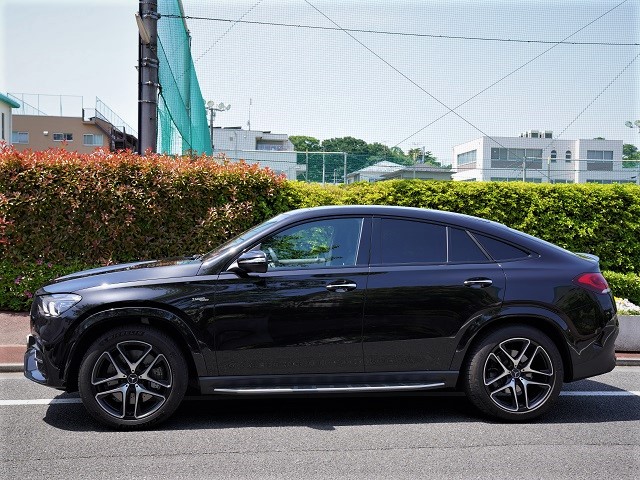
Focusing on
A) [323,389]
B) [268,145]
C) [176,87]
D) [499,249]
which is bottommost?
[323,389]

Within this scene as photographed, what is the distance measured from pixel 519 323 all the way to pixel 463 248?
0.70m

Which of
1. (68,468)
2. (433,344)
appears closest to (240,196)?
(433,344)

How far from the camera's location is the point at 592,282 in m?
5.38

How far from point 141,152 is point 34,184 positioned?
2.14 m

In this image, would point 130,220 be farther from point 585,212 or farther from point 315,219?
point 585,212

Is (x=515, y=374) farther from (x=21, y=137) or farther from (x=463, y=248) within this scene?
(x=21, y=137)

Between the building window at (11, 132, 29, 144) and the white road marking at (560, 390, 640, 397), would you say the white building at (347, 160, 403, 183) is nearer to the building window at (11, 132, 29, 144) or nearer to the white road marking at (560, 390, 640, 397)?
the white road marking at (560, 390, 640, 397)

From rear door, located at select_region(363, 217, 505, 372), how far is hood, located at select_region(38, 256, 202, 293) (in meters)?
1.37

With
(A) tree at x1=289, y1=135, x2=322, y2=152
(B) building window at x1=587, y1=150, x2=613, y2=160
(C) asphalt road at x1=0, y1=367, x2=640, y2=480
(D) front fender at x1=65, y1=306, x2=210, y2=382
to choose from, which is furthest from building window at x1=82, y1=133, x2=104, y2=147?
(D) front fender at x1=65, y1=306, x2=210, y2=382

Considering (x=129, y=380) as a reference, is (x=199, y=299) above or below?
above

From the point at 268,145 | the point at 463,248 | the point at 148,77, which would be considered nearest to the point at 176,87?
the point at 148,77

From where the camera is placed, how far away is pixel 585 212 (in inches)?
409

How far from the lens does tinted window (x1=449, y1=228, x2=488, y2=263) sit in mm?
5375

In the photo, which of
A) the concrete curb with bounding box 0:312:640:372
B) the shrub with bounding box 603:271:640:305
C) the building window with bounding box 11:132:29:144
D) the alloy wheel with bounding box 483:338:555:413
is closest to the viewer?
the alloy wheel with bounding box 483:338:555:413
